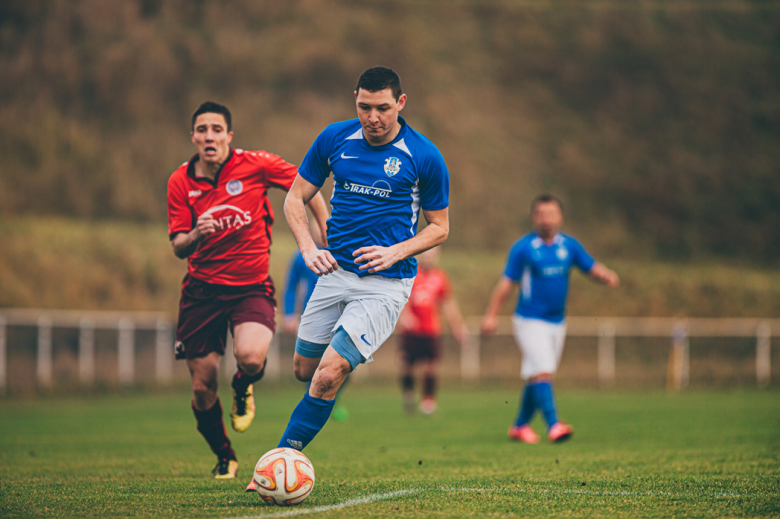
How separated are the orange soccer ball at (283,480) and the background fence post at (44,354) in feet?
55.6

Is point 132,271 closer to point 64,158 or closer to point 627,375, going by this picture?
point 64,158

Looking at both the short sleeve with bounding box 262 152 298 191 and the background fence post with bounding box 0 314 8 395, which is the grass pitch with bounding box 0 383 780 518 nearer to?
the short sleeve with bounding box 262 152 298 191

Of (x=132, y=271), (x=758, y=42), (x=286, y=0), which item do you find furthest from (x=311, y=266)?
(x=758, y=42)

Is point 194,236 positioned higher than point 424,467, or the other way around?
point 194,236

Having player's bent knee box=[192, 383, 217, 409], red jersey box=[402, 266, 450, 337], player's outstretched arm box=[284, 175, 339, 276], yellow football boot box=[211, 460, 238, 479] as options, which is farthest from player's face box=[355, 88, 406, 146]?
red jersey box=[402, 266, 450, 337]

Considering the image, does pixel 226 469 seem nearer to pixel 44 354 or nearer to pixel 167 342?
pixel 44 354

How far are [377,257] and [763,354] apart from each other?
2372cm

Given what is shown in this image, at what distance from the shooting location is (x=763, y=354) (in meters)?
25.7

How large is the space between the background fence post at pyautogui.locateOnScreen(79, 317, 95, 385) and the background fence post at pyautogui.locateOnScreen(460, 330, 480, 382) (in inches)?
424

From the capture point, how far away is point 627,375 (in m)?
25.8

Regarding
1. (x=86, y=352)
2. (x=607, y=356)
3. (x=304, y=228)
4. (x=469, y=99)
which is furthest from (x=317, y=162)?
(x=469, y=99)

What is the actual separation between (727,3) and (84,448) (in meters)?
70.6

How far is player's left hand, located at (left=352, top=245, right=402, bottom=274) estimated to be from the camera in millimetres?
5008

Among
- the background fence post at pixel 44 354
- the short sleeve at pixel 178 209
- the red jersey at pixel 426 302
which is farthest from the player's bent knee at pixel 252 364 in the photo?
the background fence post at pixel 44 354
